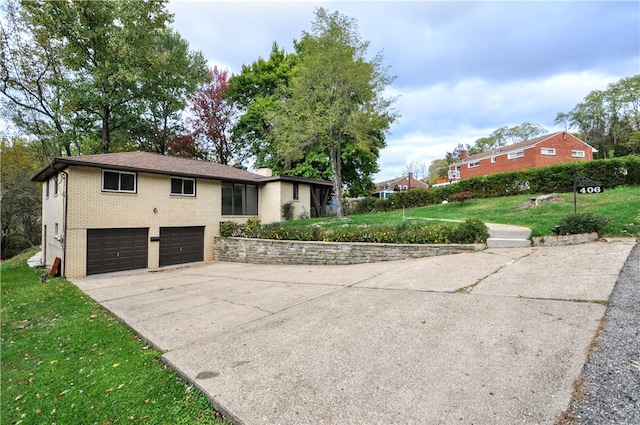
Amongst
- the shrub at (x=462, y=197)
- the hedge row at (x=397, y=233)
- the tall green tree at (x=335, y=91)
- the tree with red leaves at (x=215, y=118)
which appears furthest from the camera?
the tree with red leaves at (x=215, y=118)

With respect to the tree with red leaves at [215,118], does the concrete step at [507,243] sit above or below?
below

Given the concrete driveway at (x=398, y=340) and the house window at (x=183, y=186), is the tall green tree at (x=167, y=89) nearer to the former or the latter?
the house window at (x=183, y=186)

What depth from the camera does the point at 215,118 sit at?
26.3 m

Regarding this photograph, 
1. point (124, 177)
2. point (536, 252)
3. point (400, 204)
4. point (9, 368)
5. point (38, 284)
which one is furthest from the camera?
point (400, 204)

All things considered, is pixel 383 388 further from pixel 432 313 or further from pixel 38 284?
→ pixel 38 284

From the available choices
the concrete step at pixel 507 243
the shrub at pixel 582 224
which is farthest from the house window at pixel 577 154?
the concrete step at pixel 507 243

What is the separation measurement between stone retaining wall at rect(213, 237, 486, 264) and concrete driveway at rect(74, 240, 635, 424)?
1953 millimetres

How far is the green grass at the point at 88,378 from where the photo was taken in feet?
8.46

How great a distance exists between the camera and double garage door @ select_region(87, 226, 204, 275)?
37.1 feet

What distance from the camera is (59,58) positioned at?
18.2 m

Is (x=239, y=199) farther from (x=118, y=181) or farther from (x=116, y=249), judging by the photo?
(x=116, y=249)

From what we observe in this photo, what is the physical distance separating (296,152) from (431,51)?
27.6 feet

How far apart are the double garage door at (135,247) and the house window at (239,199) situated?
2.08 metres

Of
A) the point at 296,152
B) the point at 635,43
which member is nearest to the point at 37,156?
the point at 296,152
